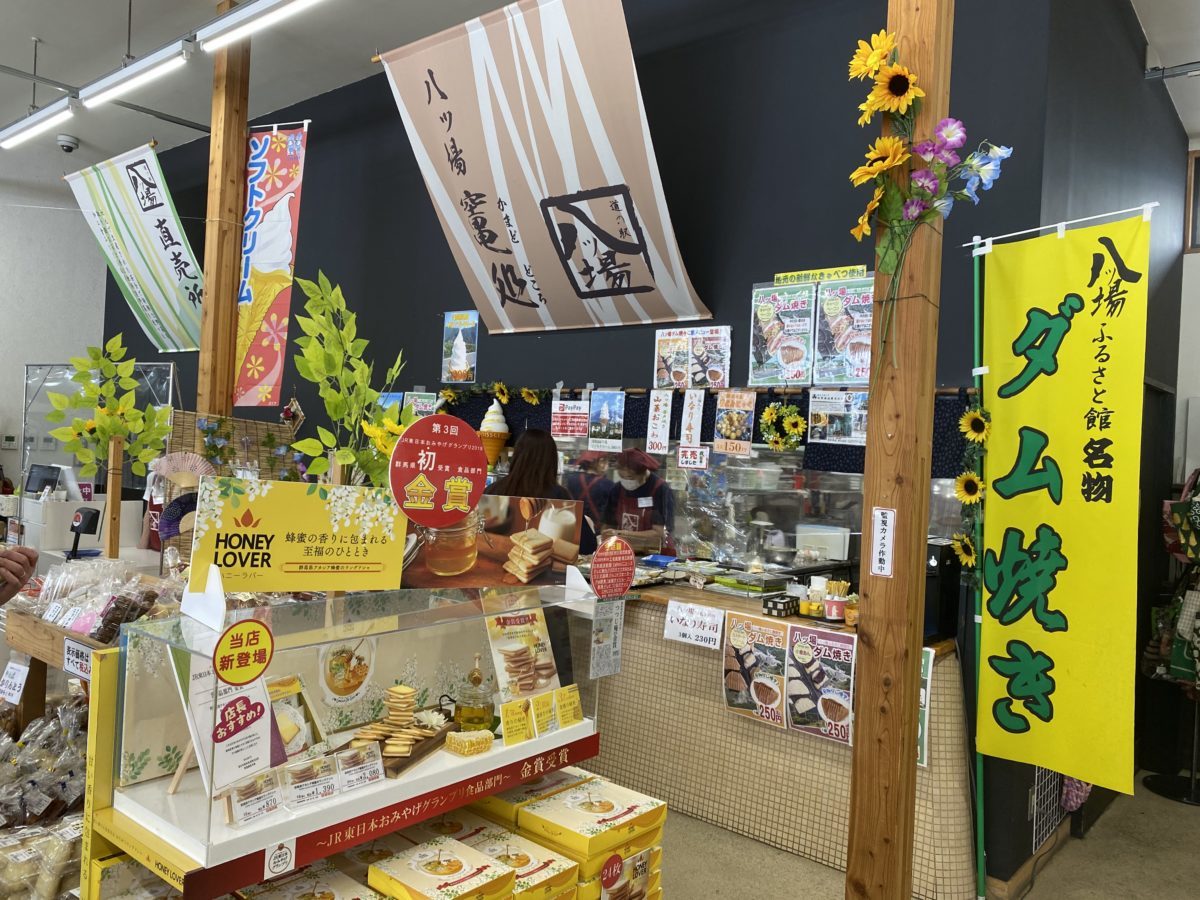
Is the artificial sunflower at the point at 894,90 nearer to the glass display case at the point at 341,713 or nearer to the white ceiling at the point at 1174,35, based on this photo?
the glass display case at the point at 341,713

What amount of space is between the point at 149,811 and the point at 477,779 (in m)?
0.58

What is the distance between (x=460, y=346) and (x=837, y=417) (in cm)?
255

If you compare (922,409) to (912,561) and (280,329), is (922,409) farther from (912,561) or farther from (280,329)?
(280,329)

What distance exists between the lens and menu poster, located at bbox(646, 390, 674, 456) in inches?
168

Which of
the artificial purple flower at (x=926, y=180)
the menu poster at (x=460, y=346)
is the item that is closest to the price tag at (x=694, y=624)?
the artificial purple flower at (x=926, y=180)

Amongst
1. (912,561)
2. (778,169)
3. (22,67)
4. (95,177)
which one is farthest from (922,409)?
(22,67)

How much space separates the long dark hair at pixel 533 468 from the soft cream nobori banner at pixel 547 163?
0.88m

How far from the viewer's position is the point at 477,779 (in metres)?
1.70

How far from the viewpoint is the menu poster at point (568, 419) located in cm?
462

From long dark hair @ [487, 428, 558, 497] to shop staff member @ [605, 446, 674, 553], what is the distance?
1.92ft

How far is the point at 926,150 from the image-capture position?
201 cm

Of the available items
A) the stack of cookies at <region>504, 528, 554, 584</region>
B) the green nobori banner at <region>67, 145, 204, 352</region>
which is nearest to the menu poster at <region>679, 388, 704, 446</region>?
the stack of cookies at <region>504, 528, 554, 584</region>

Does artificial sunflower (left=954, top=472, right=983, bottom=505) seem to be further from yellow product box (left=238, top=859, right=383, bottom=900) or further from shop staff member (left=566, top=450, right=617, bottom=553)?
yellow product box (left=238, top=859, right=383, bottom=900)

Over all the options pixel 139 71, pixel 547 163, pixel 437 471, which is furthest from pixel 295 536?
pixel 139 71
